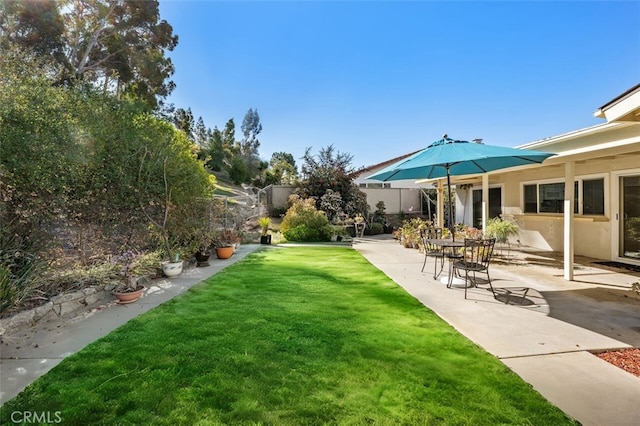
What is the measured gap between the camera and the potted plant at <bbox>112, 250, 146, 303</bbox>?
4.79 meters

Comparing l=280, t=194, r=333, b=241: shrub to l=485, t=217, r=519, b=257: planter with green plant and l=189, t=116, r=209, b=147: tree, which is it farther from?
l=189, t=116, r=209, b=147: tree

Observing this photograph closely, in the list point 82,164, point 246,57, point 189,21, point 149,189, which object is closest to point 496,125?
point 246,57

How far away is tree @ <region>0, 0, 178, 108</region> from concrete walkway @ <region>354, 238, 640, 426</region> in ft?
48.9

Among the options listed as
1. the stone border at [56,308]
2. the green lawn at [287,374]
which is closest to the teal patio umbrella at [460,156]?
the green lawn at [287,374]

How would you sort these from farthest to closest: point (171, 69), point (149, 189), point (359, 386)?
point (171, 69) < point (149, 189) < point (359, 386)

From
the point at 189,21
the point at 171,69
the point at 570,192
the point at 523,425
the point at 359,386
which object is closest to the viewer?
the point at 523,425

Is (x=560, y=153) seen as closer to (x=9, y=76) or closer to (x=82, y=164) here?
(x=82, y=164)

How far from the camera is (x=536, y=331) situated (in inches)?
142

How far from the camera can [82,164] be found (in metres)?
4.77

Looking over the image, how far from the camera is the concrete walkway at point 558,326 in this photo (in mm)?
2354

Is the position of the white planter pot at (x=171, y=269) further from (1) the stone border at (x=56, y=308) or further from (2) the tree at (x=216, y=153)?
(2) the tree at (x=216, y=153)

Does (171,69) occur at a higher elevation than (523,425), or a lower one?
higher

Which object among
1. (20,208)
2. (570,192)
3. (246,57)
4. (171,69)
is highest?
(171,69)

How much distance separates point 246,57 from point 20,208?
10208 mm
